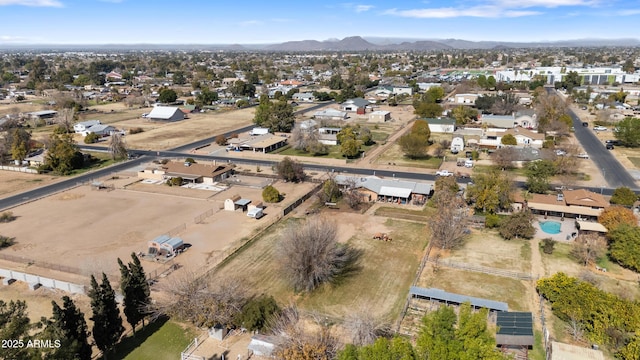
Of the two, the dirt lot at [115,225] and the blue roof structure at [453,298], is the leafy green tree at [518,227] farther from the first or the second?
the dirt lot at [115,225]

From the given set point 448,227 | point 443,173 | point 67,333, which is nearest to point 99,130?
point 443,173

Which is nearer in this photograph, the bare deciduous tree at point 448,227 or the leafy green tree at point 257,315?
the leafy green tree at point 257,315

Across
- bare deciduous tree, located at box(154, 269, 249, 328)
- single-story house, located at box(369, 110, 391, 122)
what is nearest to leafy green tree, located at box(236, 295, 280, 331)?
bare deciduous tree, located at box(154, 269, 249, 328)

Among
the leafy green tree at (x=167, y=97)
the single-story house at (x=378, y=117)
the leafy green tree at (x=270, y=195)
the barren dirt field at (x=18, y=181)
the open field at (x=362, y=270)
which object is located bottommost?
the open field at (x=362, y=270)

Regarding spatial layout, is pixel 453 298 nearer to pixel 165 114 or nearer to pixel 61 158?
pixel 61 158

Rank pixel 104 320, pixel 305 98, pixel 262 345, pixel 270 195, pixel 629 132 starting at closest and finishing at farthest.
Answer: pixel 104 320, pixel 262 345, pixel 270 195, pixel 629 132, pixel 305 98

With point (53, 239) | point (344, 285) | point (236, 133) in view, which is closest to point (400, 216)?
point (344, 285)

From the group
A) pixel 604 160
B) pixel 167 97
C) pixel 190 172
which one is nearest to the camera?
pixel 190 172

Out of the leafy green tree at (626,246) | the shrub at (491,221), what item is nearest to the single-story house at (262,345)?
the shrub at (491,221)
